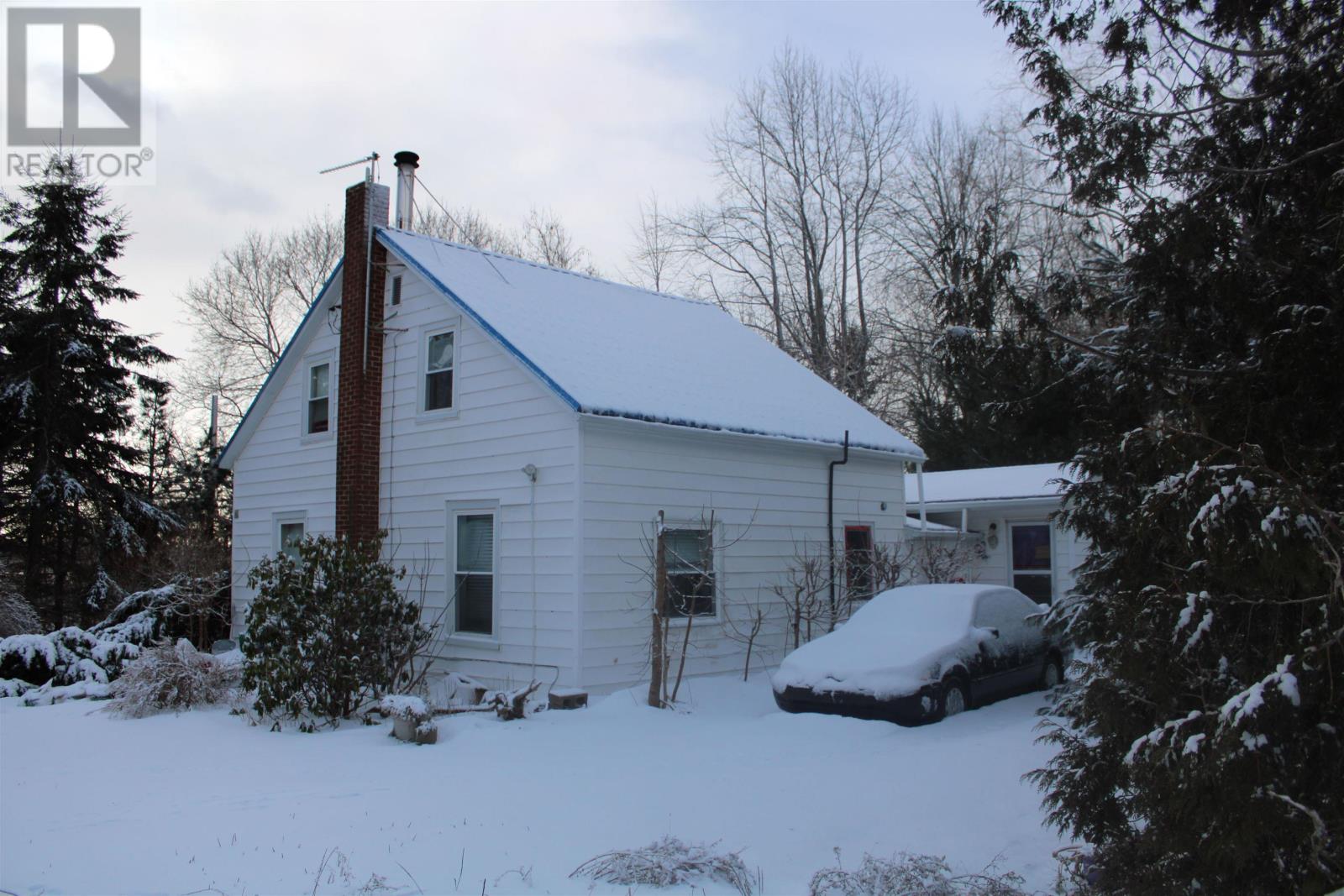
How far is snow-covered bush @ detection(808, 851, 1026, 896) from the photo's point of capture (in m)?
5.72

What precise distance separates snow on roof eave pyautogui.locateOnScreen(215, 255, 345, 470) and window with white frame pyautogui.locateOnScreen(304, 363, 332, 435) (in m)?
0.51

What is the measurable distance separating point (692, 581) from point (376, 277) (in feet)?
21.5

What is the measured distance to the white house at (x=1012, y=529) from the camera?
20422 millimetres

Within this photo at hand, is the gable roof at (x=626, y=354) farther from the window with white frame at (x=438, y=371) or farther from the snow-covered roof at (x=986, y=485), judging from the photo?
the snow-covered roof at (x=986, y=485)

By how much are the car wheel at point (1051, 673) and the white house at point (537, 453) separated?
3.90 m

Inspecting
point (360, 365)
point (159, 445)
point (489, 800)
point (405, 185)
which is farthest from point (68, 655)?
point (159, 445)

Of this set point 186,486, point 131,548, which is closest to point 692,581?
point 131,548

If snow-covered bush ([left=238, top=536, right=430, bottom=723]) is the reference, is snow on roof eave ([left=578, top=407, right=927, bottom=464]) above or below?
above

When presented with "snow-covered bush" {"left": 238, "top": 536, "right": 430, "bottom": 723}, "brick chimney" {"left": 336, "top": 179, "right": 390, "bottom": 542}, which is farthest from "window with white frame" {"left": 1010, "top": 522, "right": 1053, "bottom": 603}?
"snow-covered bush" {"left": 238, "top": 536, "right": 430, "bottom": 723}

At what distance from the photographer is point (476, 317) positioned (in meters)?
13.7

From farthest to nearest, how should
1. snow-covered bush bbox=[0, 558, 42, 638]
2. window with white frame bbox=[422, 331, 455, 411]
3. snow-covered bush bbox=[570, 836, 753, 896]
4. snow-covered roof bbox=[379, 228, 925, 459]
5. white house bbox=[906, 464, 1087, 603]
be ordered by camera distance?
white house bbox=[906, 464, 1087, 603] → snow-covered bush bbox=[0, 558, 42, 638] → window with white frame bbox=[422, 331, 455, 411] → snow-covered roof bbox=[379, 228, 925, 459] → snow-covered bush bbox=[570, 836, 753, 896]

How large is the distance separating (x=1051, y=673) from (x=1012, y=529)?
874 cm

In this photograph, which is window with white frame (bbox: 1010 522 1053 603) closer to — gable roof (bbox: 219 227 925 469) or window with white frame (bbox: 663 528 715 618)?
gable roof (bbox: 219 227 925 469)

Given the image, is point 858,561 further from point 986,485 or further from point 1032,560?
point 986,485
